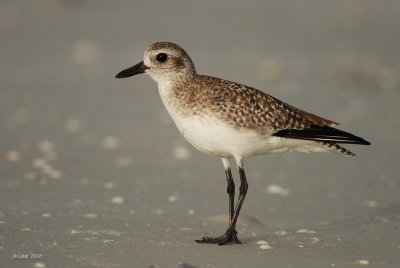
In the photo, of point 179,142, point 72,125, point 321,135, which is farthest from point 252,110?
point 72,125

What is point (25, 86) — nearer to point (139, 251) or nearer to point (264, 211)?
point (264, 211)

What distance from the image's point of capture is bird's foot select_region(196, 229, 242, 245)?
28.6 feet

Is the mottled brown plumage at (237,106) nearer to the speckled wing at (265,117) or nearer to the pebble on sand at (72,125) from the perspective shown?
the speckled wing at (265,117)

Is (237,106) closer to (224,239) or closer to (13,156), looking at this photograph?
(224,239)

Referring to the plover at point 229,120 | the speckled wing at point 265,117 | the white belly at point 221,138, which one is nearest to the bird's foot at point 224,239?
the plover at point 229,120

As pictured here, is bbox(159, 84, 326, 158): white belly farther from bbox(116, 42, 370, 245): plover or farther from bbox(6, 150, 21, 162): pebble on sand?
bbox(6, 150, 21, 162): pebble on sand

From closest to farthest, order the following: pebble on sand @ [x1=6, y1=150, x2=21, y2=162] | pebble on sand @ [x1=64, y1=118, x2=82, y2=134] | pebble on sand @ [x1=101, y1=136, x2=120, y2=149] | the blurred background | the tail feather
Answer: the blurred background → the tail feather → pebble on sand @ [x1=6, y1=150, x2=21, y2=162] → pebble on sand @ [x1=101, y1=136, x2=120, y2=149] → pebble on sand @ [x1=64, y1=118, x2=82, y2=134]

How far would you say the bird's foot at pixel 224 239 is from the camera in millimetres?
8711

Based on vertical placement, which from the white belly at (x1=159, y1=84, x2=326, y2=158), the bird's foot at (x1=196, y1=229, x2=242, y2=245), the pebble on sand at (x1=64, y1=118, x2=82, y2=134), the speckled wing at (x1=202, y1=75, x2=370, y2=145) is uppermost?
the pebble on sand at (x1=64, y1=118, x2=82, y2=134)

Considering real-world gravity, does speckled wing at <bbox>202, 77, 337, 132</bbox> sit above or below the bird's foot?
above

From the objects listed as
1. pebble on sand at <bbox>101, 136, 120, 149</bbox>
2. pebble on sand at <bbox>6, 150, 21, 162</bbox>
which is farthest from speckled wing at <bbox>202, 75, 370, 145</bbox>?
pebble on sand at <bbox>101, 136, 120, 149</bbox>

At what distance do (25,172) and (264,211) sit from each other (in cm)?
359

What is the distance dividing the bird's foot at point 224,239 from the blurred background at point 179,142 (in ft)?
0.42

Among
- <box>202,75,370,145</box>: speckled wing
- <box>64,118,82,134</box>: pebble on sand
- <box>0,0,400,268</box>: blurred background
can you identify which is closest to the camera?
<box>0,0,400,268</box>: blurred background
